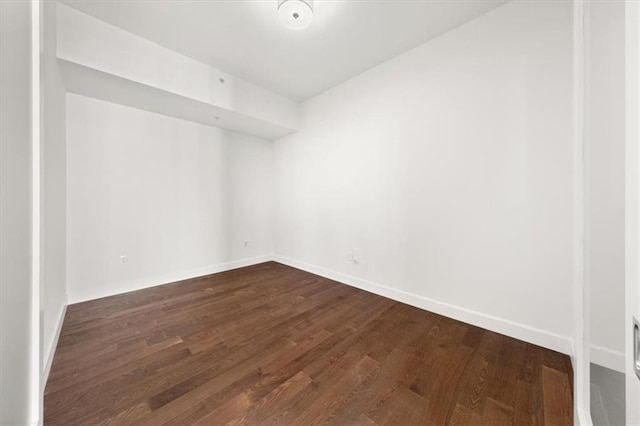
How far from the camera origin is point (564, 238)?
167 centimetres

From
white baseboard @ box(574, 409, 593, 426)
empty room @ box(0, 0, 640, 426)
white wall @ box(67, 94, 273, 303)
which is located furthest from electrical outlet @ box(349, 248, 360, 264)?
white baseboard @ box(574, 409, 593, 426)

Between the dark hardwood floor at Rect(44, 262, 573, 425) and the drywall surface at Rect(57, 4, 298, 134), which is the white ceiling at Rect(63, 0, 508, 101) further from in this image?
the dark hardwood floor at Rect(44, 262, 573, 425)

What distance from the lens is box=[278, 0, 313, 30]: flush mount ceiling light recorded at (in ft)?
5.59

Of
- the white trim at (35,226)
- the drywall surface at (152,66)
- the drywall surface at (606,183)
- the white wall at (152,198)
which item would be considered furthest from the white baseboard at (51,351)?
the drywall surface at (606,183)

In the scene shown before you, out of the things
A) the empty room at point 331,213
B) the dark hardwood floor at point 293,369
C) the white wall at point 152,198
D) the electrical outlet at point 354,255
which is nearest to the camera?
the empty room at point 331,213

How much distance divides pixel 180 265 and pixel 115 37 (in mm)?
2692

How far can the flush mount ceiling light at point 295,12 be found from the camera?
1.70 m

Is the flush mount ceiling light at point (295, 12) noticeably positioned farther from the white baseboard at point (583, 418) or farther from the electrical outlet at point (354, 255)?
the white baseboard at point (583, 418)

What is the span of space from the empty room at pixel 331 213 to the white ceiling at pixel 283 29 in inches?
0.9

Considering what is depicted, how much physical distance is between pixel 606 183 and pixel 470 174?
144 cm

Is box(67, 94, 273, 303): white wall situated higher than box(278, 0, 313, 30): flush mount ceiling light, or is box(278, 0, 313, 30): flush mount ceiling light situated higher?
box(278, 0, 313, 30): flush mount ceiling light

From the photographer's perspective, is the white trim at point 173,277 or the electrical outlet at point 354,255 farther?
the electrical outlet at point 354,255
